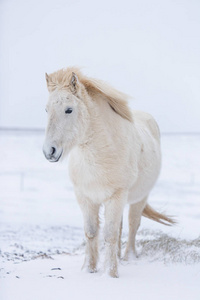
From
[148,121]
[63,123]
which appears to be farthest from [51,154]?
[148,121]

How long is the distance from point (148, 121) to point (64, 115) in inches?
88.0

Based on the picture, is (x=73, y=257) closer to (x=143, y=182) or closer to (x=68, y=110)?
(x=143, y=182)

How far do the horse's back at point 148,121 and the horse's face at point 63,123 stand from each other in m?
1.68

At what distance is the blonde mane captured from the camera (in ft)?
11.4

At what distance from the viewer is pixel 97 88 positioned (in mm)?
3695

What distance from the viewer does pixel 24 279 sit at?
3350mm

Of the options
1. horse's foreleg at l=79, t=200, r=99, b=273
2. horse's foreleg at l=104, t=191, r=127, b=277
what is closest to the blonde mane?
horse's foreleg at l=104, t=191, r=127, b=277

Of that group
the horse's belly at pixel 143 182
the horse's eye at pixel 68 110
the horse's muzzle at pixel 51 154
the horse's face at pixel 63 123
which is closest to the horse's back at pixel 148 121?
the horse's belly at pixel 143 182

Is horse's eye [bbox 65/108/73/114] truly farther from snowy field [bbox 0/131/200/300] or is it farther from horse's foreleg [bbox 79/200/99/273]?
snowy field [bbox 0/131/200/300]

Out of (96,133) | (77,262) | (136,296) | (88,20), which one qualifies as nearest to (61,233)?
(77,262)

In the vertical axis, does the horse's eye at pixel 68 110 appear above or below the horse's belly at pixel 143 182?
above

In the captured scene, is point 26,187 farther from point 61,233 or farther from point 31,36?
point 31,36

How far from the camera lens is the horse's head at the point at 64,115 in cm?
315

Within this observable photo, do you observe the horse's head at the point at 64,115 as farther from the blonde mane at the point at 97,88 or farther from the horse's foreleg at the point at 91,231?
the horse's foreleg at the point at 91,231
